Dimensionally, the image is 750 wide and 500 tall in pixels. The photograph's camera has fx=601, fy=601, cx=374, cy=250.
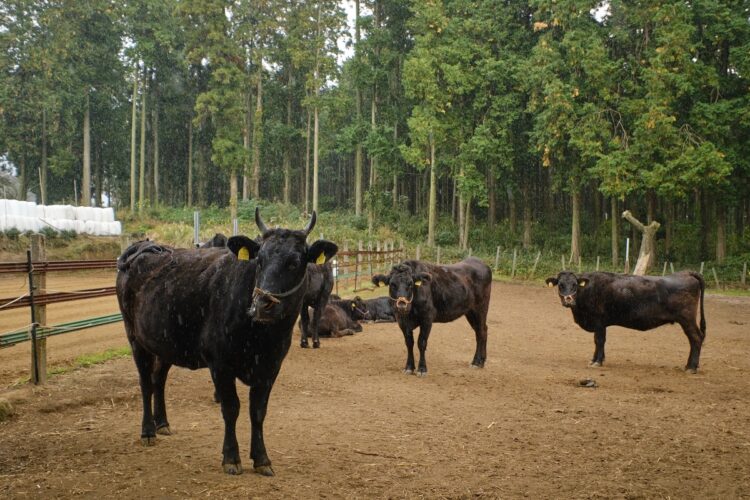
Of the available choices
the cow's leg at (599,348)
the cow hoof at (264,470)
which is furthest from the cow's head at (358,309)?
the cow hoof at (264,470)

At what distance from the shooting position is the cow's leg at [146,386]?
5285mm

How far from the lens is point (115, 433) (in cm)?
562

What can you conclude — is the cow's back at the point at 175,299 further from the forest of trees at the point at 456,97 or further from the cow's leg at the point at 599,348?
the forest of trees at the point at 456,97

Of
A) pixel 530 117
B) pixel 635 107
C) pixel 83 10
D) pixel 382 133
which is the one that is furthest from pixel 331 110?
pixel 635 107

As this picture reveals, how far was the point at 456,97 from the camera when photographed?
37.7 metres

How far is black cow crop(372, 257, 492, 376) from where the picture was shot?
368 inches

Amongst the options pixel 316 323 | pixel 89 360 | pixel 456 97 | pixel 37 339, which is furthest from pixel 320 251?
pixel 456 97

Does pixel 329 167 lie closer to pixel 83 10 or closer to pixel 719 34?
pixel 83 10

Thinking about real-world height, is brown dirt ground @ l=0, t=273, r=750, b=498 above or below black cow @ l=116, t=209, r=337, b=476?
below

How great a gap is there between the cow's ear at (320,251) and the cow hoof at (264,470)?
163cm

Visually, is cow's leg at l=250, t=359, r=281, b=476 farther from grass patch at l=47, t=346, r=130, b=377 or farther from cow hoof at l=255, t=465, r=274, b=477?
grass patch at l=47, t=346, r=130, b=377

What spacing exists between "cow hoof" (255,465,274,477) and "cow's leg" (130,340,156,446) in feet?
4.00

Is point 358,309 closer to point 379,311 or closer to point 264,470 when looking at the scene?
point 379,311

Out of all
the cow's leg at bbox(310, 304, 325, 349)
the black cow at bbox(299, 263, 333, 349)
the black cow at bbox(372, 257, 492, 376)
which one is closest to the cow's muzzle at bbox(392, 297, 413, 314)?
the black cow at bbox(372, 257, 492, 376)
